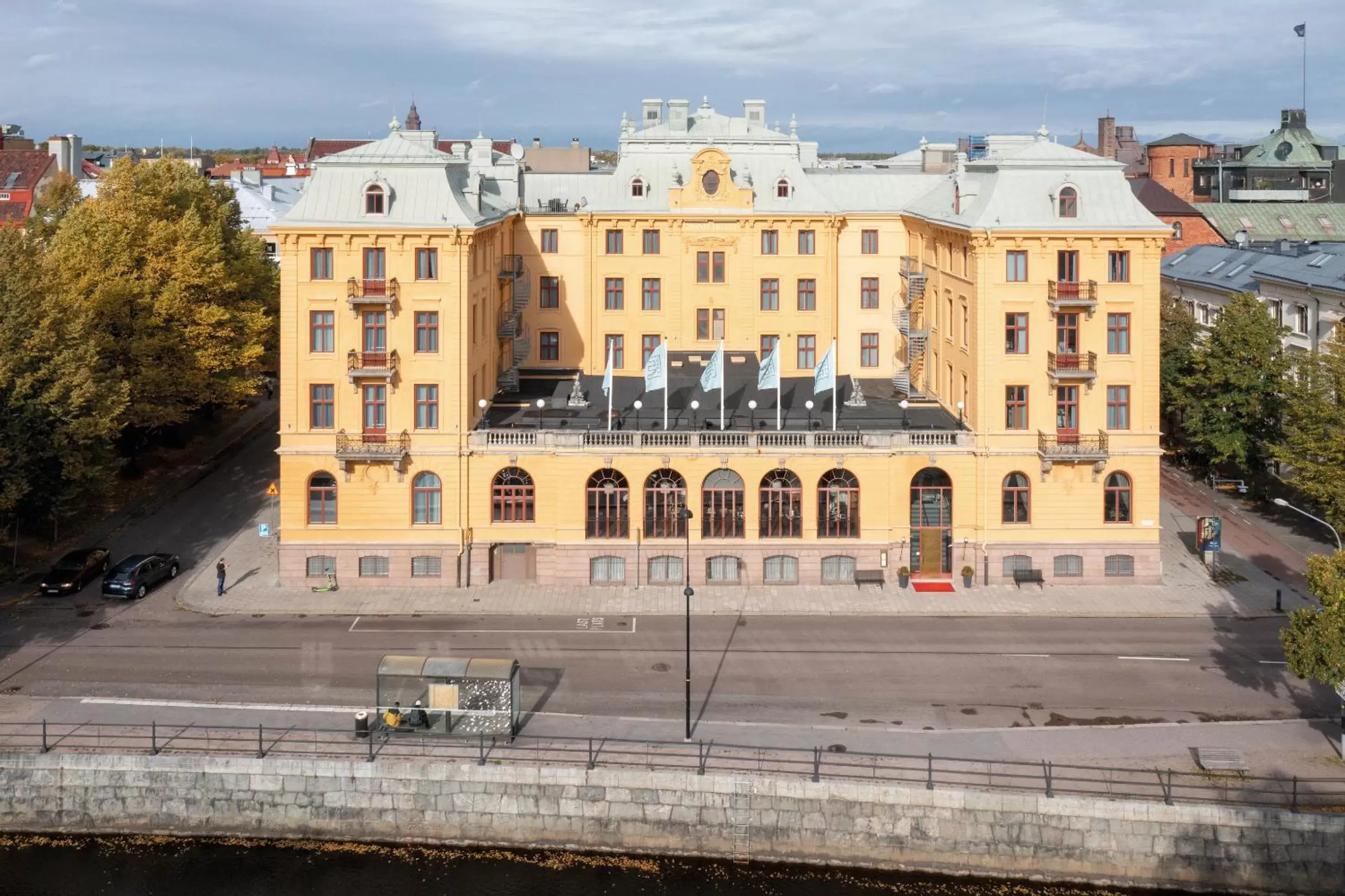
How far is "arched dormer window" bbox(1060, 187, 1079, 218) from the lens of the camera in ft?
208

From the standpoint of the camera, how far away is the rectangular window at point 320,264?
61969mm

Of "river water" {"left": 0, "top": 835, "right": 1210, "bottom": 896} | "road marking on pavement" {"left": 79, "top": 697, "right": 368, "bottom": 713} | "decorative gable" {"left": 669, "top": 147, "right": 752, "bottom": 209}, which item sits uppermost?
"decorative gable" {"left": 669, "top": 147, "right": 752, "bottom": 209}

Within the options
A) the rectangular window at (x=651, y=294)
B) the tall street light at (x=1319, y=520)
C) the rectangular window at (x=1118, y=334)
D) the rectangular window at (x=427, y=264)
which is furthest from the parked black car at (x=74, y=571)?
the tall street light at (x=1319, y=520)

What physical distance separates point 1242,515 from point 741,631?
30864 millimetres

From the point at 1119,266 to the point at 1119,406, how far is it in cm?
582

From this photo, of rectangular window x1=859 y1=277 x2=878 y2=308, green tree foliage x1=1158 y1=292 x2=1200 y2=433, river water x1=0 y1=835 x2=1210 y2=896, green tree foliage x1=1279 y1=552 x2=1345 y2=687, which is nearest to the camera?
river water x1=0 y1=835 x2=1210 y2=896

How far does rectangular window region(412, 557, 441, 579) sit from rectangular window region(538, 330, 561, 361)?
19.7 m

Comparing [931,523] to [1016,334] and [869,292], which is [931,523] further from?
[869,292]

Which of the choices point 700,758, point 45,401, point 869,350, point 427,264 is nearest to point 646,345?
point 869,350

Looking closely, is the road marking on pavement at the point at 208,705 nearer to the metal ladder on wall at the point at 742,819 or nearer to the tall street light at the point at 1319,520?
the metal ladder on wall at the point at 742,819

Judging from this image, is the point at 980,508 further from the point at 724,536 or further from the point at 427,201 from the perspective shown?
the point at 427,201

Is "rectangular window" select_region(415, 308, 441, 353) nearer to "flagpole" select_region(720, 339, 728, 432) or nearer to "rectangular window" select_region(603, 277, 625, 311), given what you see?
"flagpole" select_region(720, 339, 728, 432)

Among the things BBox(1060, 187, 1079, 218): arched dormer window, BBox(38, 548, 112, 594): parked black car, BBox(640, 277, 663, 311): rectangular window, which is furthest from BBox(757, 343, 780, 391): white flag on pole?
BBox(38, 548, 112, 594): parked black car

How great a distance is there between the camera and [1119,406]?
6375 centimetres
